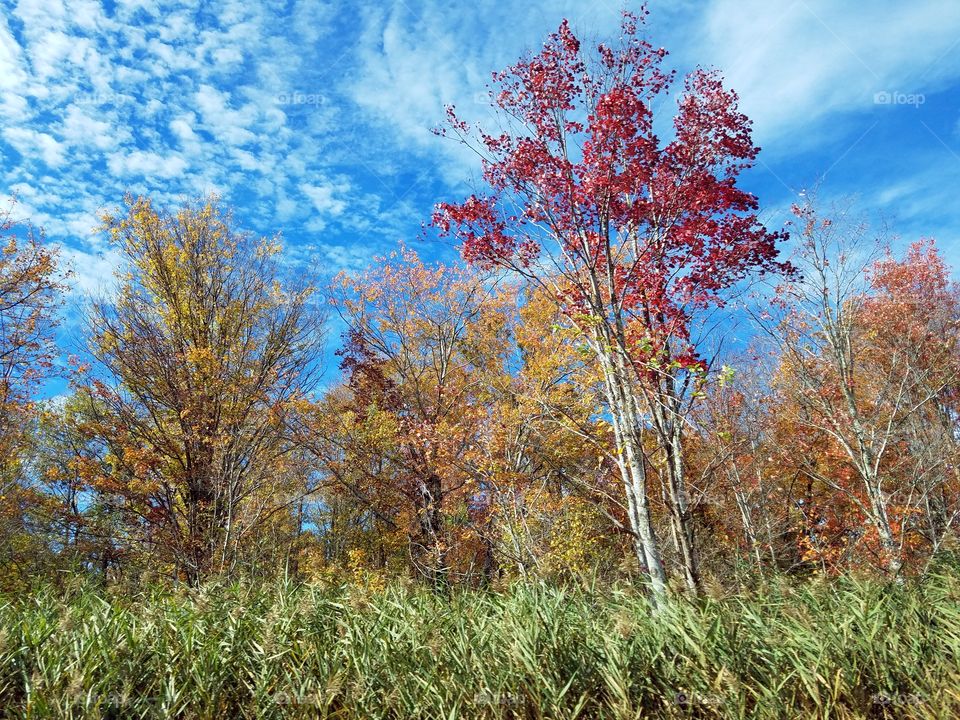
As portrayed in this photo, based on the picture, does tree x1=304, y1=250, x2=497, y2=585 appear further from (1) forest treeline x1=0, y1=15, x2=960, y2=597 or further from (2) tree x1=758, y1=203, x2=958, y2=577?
(2) tree x1=758, y1=203, x2=958, y2=577

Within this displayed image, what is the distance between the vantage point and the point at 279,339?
14.5 meters

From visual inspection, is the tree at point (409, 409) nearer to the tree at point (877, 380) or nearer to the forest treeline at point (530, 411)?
the forest treeline at point (530, 411)

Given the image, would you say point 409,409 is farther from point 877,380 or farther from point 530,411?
point 877,380

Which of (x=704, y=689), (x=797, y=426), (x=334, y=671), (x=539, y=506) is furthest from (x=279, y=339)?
(x=797, y=426)

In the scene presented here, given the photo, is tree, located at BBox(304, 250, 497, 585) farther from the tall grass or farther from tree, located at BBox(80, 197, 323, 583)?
the tall grass

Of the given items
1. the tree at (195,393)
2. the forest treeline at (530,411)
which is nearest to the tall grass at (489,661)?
the forest treeline at (530,411)

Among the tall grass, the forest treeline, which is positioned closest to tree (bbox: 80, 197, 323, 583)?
the forest treeline

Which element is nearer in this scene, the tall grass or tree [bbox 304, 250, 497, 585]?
the tall grass

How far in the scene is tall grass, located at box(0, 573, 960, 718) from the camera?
9.57 ft

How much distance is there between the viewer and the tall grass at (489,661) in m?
2.92

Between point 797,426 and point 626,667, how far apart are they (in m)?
17.0

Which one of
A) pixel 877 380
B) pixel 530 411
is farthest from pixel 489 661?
pixel 877 380

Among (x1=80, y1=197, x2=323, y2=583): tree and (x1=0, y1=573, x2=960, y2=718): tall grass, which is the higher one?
(x1=80, y1=197, x2=323, y2=583): tree

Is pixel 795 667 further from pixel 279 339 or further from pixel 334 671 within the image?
pixel 279 339
